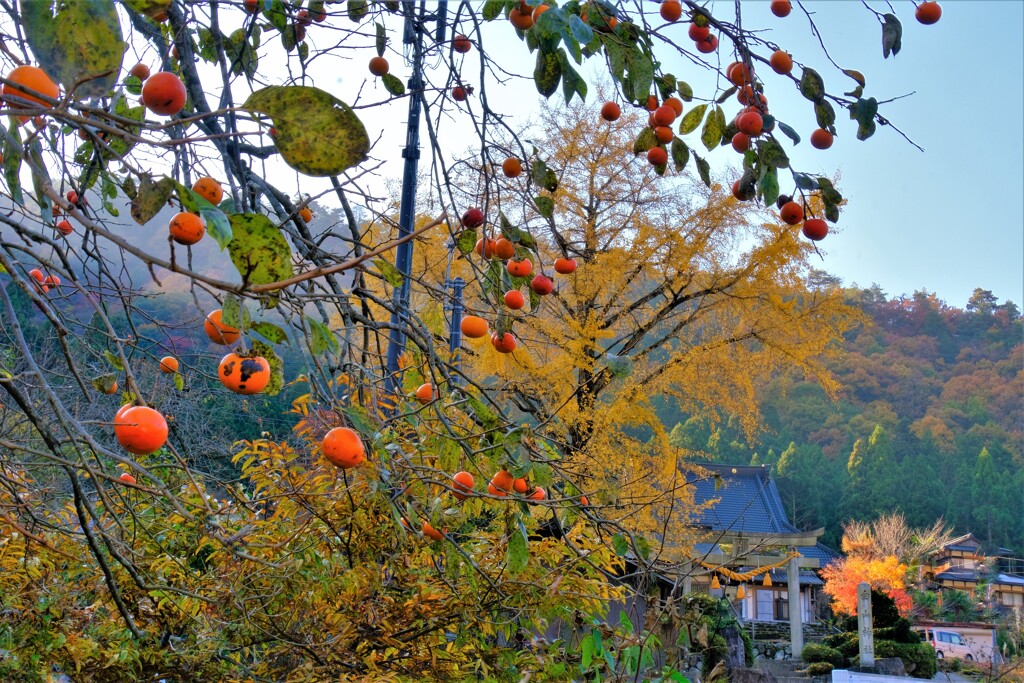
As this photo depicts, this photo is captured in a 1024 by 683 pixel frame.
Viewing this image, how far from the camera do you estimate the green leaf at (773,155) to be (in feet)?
3.14

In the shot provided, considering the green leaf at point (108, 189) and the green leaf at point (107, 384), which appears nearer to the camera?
the green leaf at point (107, 384)

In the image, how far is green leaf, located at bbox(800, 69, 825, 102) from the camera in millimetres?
999

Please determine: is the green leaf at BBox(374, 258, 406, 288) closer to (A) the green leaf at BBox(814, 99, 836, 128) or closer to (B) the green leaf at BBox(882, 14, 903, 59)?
(A) the green leaf at BBox(814, 99, 836, 128)

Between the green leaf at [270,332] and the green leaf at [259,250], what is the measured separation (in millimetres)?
71

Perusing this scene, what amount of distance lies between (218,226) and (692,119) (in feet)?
2.55

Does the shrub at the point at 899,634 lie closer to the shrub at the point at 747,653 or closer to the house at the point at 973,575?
the shrub at the point at 747,653

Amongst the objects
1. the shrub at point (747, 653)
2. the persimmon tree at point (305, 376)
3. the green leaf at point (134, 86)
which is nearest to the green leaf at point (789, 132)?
the persimmon tree at point (305, 376)

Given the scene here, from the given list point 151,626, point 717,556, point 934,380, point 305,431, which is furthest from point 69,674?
point 934,380

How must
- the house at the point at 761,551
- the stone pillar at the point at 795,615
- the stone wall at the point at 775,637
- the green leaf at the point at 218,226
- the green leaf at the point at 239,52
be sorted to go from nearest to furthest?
the green leaf at the point at 218,226, the green leaf at the point at 239,52, the house at the point at 761,551, the stone pillar at the point at 795,615, the stone wall at the point at 775,637

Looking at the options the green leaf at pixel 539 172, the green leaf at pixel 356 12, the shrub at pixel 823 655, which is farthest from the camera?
the shrub at pixel 823 655

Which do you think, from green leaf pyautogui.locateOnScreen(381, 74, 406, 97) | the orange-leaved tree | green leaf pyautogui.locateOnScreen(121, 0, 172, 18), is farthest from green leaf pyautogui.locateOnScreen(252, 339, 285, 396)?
the orange-leaved tree

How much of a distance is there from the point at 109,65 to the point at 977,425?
22161 mm

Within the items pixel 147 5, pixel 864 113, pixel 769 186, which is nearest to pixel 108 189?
pixel 147 5

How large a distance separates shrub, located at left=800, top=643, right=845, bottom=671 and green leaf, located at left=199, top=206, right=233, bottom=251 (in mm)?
9615
